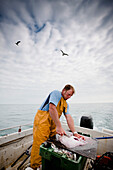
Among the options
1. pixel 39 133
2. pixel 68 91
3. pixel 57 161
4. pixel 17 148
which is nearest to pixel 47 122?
pixel 39 133

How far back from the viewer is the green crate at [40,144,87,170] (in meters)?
1.01

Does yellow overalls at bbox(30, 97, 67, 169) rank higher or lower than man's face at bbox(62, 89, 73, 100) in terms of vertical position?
lower

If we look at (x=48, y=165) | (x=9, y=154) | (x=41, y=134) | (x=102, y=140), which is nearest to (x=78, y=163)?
(x=48, y=165)

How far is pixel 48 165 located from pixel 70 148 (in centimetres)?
41

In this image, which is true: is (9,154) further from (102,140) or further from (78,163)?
(102,140)

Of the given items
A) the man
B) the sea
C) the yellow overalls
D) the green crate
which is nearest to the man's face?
the man

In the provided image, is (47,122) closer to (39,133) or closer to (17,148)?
(39,133)

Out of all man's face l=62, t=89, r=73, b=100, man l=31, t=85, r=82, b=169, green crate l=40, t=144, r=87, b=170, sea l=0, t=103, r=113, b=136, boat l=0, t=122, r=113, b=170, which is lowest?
sea l=0, t=103, r=113, b=136

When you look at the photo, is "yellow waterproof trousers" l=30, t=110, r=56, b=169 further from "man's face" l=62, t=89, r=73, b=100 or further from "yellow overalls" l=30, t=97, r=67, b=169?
"man's face" l=62, t=89, r=73, b=100

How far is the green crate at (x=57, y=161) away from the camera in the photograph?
101 cm

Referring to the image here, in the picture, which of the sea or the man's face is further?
the sea

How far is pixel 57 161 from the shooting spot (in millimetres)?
1186

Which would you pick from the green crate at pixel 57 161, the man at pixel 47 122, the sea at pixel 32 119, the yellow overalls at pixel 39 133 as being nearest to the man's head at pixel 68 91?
the man at pixel 47 122

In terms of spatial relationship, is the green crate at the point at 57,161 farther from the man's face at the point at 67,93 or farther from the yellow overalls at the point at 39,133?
the man's face at the point at 67,93
